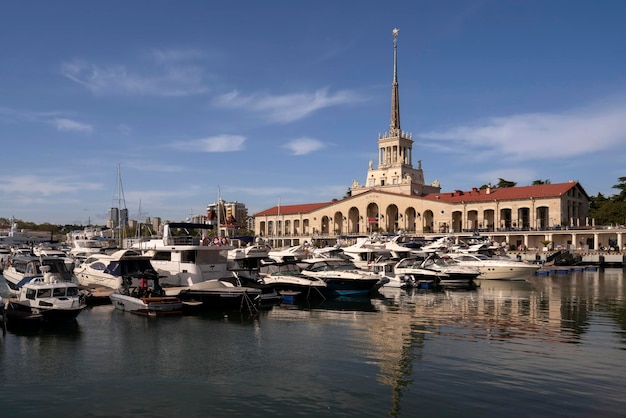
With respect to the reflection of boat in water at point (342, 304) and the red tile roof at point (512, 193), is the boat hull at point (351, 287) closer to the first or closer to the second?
the reflection of boat in water at point (342, 304)

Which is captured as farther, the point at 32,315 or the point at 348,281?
the point at 348,281

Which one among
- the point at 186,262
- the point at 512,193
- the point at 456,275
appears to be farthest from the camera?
the point at 512,193

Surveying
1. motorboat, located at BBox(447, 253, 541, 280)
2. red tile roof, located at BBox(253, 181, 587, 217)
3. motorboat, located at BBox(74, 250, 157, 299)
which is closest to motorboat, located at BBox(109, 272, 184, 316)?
motorboat, located at BBox(74, 250, 157, 299)

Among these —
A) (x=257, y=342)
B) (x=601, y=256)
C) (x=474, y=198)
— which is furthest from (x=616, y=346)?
(x=474, y=198)

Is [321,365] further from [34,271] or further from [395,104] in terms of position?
[395,104]

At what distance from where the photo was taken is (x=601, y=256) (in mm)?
81562

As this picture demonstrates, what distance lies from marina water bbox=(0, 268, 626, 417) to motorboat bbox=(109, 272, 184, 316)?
2.82 feet

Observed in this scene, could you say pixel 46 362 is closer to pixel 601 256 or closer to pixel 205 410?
pixel 205 410

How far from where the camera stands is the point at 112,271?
37.3 meters

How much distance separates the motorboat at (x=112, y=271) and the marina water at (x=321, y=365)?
4256 millimetres

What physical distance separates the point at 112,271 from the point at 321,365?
76.2 ft

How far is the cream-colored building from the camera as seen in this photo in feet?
323

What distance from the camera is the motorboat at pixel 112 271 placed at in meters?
35.2

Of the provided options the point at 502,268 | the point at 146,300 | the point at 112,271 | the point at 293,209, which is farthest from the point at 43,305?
the point at 293,209
